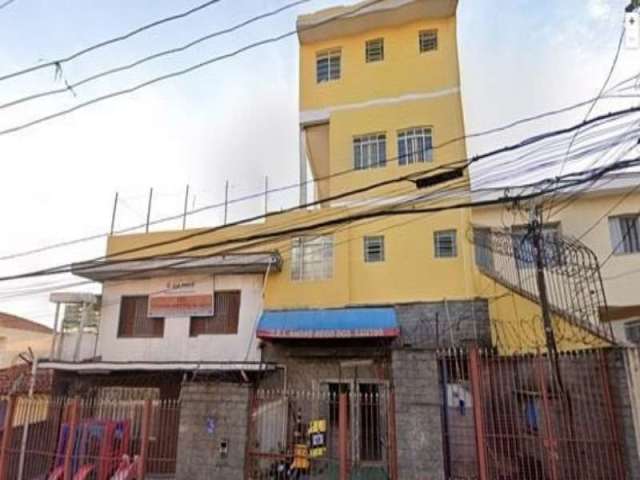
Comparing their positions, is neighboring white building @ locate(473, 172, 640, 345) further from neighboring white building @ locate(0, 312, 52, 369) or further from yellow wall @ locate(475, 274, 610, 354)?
neighboring white building @ locate(0, 312, 52, 369)

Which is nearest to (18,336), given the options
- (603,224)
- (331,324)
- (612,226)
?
(331,324)

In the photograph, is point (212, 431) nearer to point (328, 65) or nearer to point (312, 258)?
point (312, 258)

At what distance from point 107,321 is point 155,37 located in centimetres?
1088

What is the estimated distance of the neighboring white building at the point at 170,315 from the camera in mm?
12469

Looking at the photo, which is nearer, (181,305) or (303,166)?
(181,305)

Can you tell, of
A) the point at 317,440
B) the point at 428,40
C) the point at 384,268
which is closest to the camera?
the point at 317,440

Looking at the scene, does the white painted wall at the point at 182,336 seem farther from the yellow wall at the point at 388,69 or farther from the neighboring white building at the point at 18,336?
the neighboring white building at the point at 18,336

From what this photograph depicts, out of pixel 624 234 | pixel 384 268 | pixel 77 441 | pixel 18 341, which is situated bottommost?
pixel 77 441

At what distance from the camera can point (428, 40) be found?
14406 millimetres

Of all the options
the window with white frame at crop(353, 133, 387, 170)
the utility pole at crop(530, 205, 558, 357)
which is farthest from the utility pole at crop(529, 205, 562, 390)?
the window with white frame at crop(353, 133, 387, 170)

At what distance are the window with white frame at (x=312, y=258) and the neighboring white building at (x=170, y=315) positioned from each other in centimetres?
69

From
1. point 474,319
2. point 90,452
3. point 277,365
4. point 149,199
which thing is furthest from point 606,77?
point 149,199

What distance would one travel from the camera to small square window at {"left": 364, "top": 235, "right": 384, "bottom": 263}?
41.8ft

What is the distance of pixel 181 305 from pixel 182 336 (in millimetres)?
907
